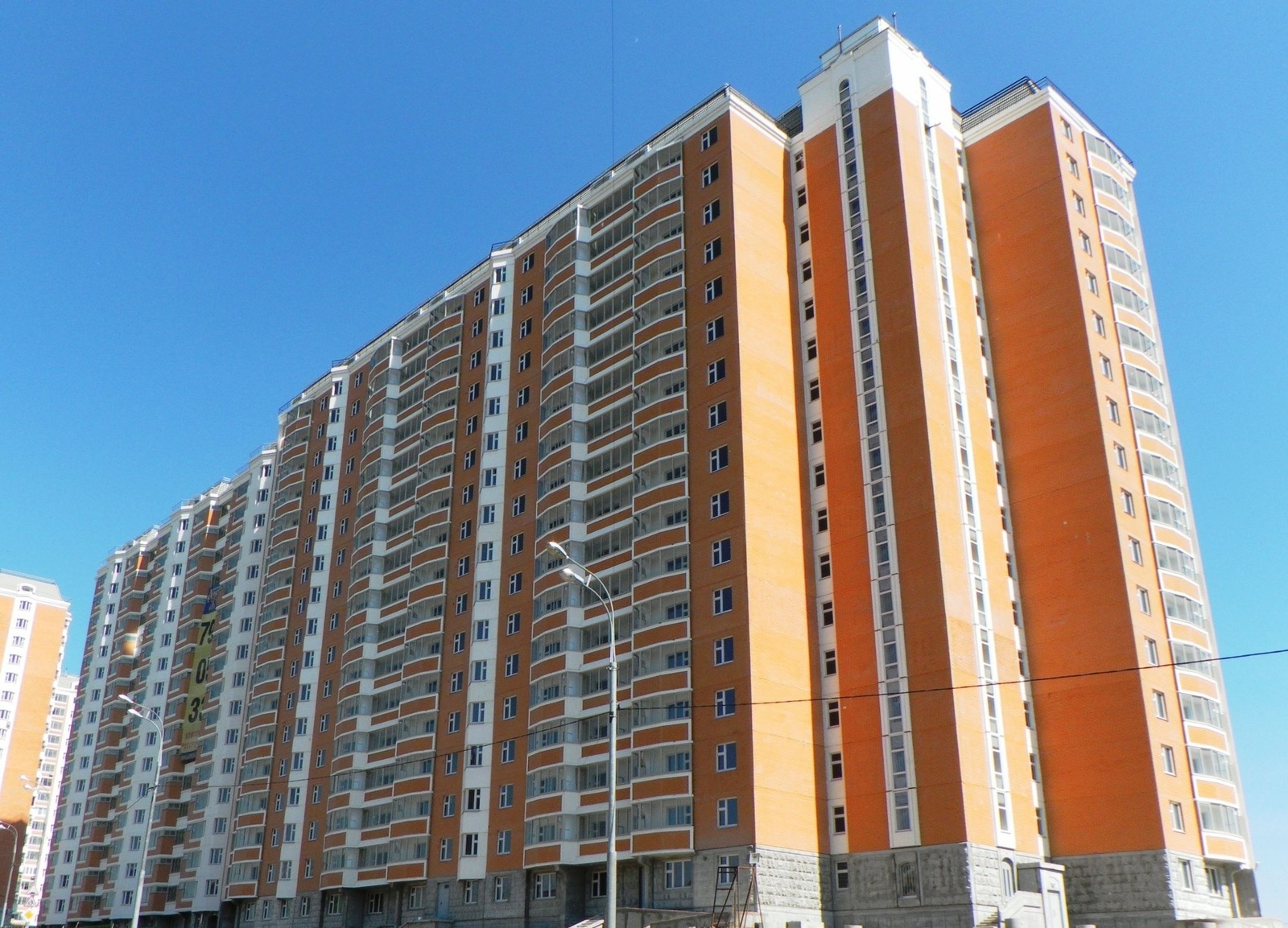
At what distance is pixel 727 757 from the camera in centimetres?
5975

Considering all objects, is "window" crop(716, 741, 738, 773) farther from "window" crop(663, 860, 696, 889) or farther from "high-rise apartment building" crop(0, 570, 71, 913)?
"high-rise apartment building" crop(0, 570, 71, 913)

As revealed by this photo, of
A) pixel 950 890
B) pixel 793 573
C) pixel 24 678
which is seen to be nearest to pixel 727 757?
pixel 793 573

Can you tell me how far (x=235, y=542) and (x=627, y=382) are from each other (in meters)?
60.9

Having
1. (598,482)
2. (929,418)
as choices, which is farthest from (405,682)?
(929,418)

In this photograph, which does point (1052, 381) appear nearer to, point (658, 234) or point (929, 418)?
point (929, 418)

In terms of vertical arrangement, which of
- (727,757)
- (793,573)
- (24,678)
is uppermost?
(24,678)

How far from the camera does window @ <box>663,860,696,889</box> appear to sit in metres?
59.8

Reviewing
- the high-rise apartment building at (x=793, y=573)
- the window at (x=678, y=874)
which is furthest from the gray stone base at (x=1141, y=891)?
the window at (x=678, y=874)

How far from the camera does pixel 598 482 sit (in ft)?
245

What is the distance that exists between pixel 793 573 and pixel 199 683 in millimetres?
73099

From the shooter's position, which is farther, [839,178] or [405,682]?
[405,682]

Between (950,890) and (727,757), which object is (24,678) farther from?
(950,890)

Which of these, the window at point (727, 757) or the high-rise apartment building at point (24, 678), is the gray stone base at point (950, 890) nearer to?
the window at point (727, 757)

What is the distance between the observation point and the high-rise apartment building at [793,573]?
59281mm
